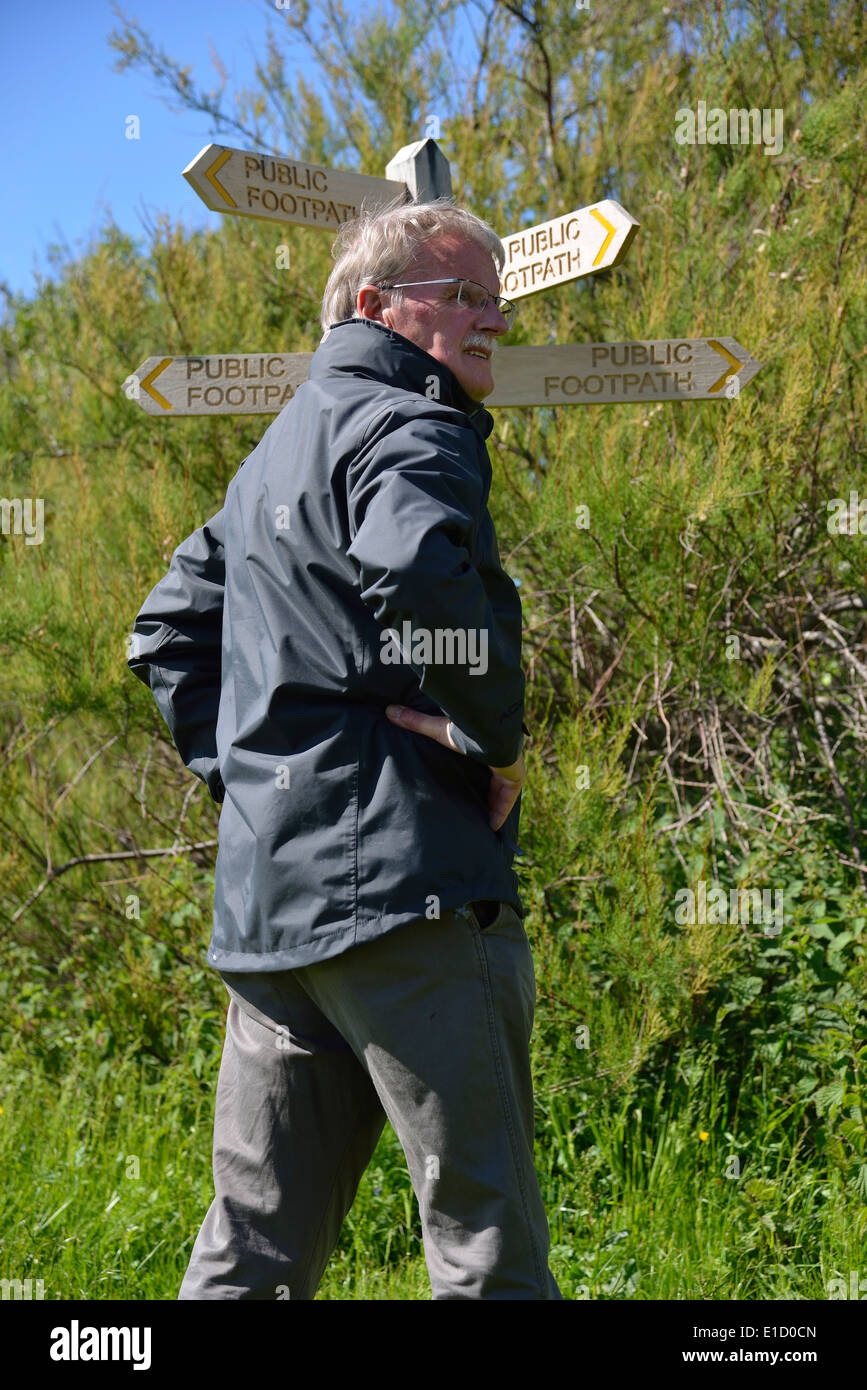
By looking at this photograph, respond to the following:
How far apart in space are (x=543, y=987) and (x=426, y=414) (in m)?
1.96

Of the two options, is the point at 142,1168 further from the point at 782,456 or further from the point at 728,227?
the point at 728,227

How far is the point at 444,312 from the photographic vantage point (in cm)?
185

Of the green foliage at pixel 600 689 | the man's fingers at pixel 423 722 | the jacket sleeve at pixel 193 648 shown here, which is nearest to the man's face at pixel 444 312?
the jacket sleeve at pixel 193 648

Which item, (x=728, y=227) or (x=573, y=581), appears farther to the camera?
(x=728, y=227)

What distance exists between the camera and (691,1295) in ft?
8.14

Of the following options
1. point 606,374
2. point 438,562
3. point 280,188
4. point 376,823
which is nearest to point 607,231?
point 606,374

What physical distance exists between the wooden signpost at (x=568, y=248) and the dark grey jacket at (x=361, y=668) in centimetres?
92

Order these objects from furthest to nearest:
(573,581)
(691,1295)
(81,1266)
Answer: (573,581) → (81,1266) → (691,1295)

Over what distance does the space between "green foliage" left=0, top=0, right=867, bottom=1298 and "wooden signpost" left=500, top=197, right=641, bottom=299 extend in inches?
31.1

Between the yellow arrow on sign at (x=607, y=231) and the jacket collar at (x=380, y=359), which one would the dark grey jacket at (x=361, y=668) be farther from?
the yellow arrow on sign at (x=607, y=231)

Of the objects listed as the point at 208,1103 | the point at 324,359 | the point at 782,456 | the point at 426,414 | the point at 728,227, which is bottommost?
the point at 208,1103

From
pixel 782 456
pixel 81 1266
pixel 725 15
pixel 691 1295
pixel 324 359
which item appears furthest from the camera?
pixel 725 15

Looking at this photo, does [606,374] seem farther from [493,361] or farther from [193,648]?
[193,648]

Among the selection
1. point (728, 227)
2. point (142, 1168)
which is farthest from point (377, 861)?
point (728, 227)
